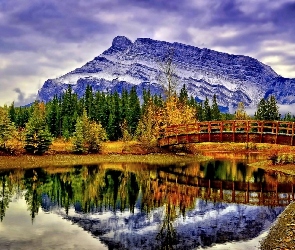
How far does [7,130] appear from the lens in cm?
5638

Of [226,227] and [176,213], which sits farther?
[176,213]

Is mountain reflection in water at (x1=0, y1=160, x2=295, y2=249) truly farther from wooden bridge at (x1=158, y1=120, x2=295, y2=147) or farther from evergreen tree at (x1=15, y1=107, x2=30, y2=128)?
evergreen tree at (x1=15, y1=107, x2=30, y2=128)

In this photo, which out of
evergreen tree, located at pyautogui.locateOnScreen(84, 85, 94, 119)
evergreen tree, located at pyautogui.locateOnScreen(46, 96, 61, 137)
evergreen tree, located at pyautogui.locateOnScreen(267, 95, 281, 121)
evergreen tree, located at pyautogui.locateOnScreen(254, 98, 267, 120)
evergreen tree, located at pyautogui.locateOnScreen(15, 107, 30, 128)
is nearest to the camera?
evergreen tree, located at pyautogui.locateOnScreen(267, 95, 281, 121)

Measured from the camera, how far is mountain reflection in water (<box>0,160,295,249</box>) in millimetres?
22781

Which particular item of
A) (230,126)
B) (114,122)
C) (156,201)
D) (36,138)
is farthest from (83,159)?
(114,122)

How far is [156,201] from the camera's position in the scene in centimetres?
3172

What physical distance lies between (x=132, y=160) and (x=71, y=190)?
24.4 metres

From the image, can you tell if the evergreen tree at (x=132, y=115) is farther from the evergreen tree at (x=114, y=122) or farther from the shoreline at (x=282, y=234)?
the shoreline at (x=282, y=234)

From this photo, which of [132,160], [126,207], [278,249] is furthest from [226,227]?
[132,160]

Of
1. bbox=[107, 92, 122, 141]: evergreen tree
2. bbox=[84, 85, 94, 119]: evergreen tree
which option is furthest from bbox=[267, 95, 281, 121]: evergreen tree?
bbox=[84, 85, 94, 119]: evergreen tree

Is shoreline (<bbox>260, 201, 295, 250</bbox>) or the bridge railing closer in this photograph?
shoreline (<bbox>260, 201, 295, 250</bbox>)

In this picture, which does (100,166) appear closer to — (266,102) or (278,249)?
(278,249)

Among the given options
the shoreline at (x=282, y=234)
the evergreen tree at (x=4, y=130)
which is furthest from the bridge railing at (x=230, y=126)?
the evergreen tree at (x=4, y=130)

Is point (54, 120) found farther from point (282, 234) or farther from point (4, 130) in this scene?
point (282, 234)
